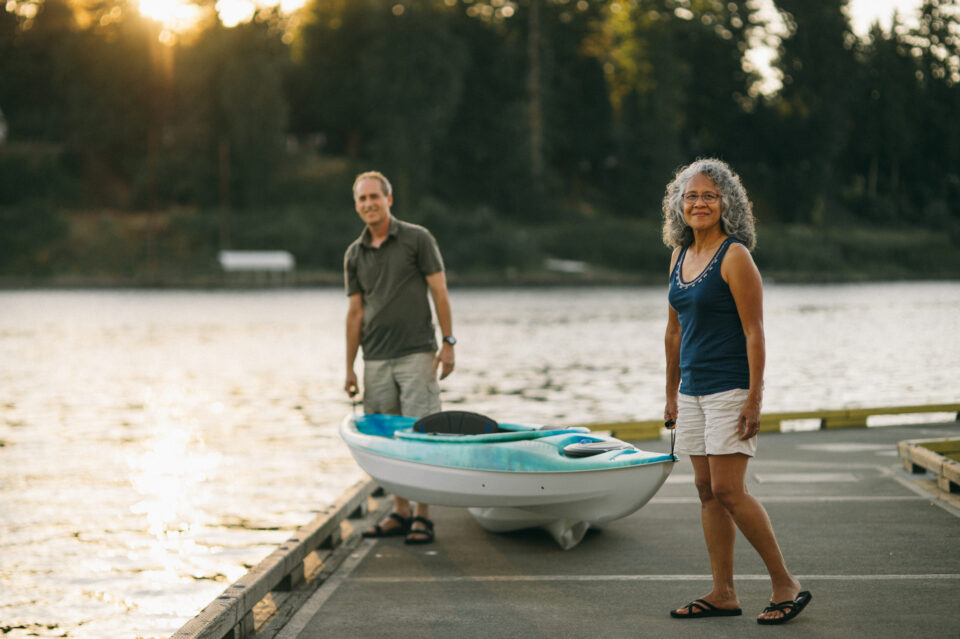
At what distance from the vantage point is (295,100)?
282 feet

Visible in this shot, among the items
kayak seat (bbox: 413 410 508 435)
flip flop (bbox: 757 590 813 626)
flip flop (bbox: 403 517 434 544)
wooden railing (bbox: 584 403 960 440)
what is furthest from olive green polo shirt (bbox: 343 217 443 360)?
wooden railing (bbox: 584 403 960 440)

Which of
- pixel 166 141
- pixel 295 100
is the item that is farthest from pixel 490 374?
pixel 295 100

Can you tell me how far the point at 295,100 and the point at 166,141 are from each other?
11486mm

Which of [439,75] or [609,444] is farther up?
[439,75]

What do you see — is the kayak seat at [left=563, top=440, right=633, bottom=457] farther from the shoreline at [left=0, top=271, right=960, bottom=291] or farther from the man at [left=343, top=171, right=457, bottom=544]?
the shoreline at [left=0, top=271, right=960, bottom=291]

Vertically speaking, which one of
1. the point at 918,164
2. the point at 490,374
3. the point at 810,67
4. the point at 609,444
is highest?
the point at 810,67

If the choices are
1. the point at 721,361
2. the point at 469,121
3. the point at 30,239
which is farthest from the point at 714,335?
the point at 469,121

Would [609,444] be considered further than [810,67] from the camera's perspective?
No

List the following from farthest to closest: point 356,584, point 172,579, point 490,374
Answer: point 490,374
point 172,579
point 356,584

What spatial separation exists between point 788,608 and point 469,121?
255 feet

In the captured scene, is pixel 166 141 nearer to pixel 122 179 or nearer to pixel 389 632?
pixel 122 179

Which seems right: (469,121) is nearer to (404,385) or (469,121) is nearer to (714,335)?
(404,385)

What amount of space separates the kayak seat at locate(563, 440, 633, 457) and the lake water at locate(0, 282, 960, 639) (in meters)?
2.53

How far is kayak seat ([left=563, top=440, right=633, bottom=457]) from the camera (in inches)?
277
